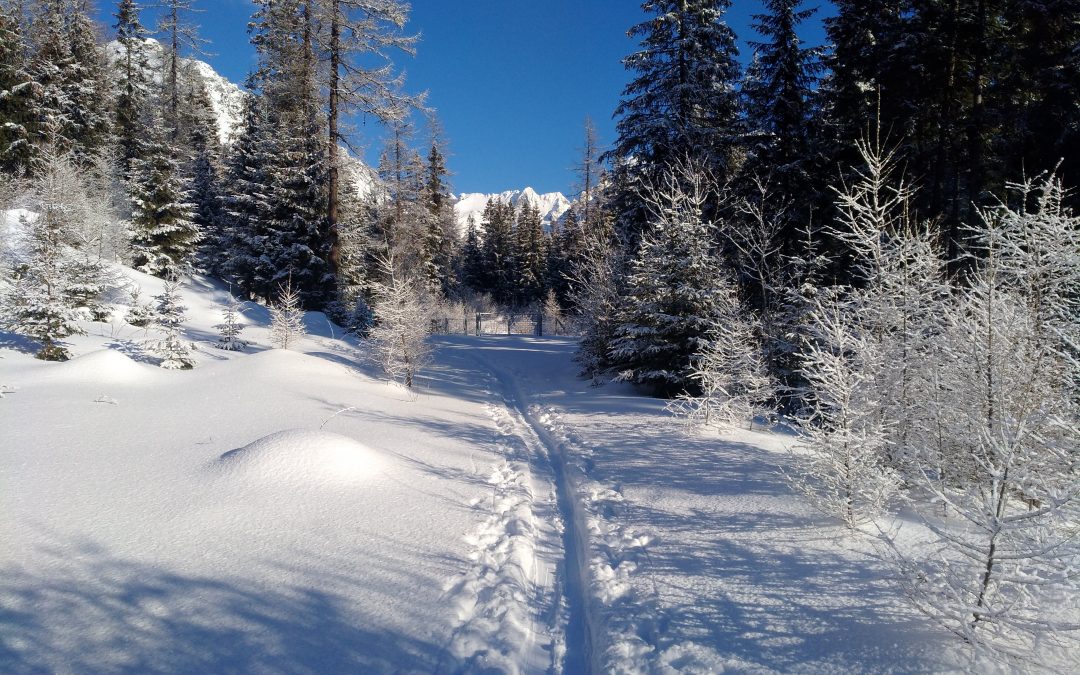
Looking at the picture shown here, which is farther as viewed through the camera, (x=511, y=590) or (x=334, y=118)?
(x=334, y=118)

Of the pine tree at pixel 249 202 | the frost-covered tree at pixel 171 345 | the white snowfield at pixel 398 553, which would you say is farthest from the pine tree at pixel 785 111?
the pine tree at pixel 249 202

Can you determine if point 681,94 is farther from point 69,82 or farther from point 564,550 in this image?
point 69,82

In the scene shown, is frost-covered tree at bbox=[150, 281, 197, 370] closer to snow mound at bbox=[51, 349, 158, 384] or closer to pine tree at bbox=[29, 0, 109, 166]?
snow mound at bbox=[51, 349, 158, 384]

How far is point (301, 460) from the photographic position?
5.56 meters

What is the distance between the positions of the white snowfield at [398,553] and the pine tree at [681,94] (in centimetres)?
1094

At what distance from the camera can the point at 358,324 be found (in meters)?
17.9

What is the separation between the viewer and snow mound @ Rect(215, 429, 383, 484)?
5.29 metres

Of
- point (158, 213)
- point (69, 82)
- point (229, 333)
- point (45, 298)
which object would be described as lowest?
point (229, 333)

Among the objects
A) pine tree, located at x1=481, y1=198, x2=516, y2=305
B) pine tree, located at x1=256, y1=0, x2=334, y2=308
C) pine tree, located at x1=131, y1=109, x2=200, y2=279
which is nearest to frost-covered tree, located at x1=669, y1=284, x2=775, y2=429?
pine tree, located at x1=256, y1=0, x2=334, y2=308

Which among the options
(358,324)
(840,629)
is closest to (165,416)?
(840,629)

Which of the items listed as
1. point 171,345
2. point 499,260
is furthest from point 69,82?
point 499,260

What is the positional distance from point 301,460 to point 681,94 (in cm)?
1510

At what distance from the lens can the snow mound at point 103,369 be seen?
8.23m

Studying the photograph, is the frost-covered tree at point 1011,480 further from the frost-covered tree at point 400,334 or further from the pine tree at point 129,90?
the pine tree at point 129,90
